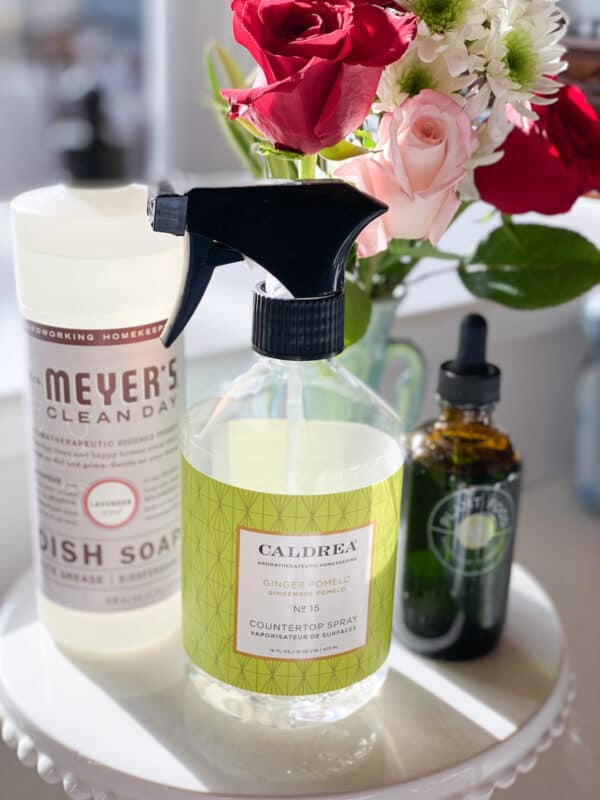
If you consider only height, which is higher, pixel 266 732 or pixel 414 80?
pixel 414 80

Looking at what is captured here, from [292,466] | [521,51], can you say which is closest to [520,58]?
[521,51]

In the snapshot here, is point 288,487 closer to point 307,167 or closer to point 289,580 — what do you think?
point 289,580

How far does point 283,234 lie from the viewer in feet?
1.30

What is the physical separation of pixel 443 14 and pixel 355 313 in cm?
15

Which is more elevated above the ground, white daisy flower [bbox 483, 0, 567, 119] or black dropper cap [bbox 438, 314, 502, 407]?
white daisy flower [bbox 483, 0, 567, 119]

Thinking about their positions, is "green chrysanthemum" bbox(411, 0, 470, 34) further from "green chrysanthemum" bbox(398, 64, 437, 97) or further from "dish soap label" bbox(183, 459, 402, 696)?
"dish soap label" bbox(183, 459, 402, 696)

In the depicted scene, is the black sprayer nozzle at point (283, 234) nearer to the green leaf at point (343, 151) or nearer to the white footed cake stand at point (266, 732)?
the green leaf at point (343, 151)

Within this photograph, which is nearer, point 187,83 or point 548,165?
point 548,165

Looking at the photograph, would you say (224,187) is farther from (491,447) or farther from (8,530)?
(8,530)

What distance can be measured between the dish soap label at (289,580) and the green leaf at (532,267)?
0.13 meters

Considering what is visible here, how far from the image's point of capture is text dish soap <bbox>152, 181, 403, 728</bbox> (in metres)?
0.40

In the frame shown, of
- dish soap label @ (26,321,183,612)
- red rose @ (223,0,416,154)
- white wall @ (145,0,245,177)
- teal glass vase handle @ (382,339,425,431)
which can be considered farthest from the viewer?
white wall @ (145,0,245,177)

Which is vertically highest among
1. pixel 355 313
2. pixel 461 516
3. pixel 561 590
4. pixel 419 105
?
pixel 419 105

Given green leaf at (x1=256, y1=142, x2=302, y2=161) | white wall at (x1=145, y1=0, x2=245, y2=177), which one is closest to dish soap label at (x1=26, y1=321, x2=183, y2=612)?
green leaf at (x1=256, y1=142, x2=302, y2=161)
